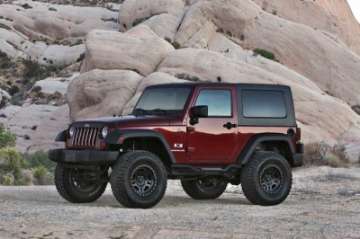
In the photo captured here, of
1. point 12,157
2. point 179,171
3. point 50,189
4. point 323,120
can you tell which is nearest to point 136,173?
point 179,171

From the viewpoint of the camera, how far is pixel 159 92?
14570 mm

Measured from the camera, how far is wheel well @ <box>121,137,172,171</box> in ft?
44.0

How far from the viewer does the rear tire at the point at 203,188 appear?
52.9 feet

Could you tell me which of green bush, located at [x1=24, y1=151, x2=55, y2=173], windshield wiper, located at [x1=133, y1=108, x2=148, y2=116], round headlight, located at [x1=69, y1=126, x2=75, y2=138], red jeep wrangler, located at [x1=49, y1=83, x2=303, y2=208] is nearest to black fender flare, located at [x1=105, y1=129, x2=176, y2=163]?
red jeep wrangler, located at [x1=49, y1=83, x2=303, y2=208]

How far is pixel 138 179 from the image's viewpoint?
13031mm

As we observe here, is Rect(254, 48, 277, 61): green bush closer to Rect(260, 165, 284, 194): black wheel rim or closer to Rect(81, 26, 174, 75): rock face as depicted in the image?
Rect(81, 26, 174, 75): rock face

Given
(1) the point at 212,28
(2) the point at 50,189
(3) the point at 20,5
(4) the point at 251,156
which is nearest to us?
(4) the point at 251,156

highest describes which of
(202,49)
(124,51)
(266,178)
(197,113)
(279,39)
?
(279,39)

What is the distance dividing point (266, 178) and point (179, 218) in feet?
10.6

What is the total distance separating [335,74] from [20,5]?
35363 millimetres

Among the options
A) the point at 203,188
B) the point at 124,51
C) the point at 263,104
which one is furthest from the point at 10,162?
the point at 124,51

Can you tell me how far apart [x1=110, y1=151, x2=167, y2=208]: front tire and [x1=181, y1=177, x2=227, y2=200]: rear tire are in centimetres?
309

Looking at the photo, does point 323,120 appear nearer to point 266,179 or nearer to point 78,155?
point 266,179

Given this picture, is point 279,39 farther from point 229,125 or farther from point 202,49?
point 229,125
